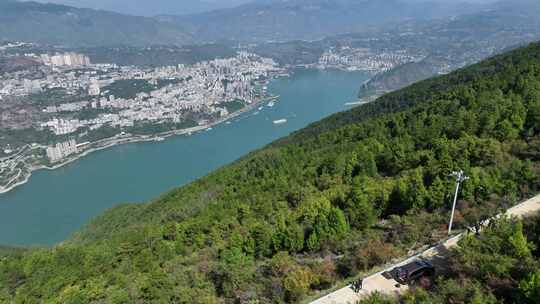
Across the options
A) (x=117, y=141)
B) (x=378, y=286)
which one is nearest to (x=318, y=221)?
(x=378, y=286)

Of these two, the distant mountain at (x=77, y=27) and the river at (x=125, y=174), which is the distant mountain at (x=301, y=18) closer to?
the distant mountain at (x=77, y=27)

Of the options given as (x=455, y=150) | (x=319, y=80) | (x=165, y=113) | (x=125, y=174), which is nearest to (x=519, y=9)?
(x=319, y=80)

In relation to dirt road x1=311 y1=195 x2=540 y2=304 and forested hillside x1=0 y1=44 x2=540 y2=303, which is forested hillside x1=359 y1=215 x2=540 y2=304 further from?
forested hillside x1=0 y1=44 x2=540 y2=303

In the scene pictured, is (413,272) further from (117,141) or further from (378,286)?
(117,141)

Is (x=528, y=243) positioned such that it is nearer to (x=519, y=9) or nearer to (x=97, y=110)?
(x=97, y=110)

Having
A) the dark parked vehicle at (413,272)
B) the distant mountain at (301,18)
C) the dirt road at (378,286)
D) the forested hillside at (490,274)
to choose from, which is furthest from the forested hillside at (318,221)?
the distant mountain at (301,18)
